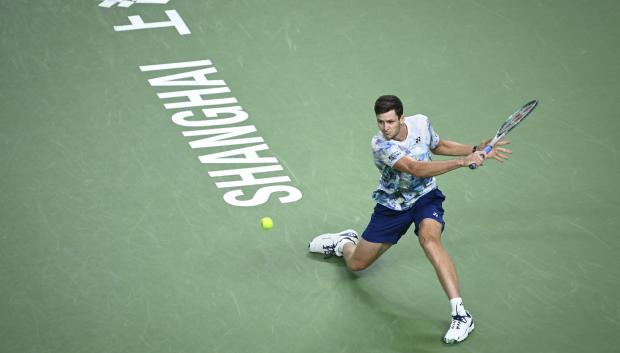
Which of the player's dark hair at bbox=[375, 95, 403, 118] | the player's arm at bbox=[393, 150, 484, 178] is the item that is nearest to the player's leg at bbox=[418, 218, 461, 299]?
the player's arm at bbox=[393, 150, 484, 178]

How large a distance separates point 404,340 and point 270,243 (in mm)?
1712

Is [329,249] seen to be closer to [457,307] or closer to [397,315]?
[397,315]

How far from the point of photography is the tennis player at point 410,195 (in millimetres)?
7750

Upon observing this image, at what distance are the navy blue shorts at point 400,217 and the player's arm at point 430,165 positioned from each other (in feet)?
1.23

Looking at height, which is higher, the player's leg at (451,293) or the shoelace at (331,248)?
the shoelace at (331,248)

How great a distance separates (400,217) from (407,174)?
381 millimetres

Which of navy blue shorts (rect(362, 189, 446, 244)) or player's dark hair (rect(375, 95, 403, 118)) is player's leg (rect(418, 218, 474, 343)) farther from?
player's dark hair (rect(375, 95, 403, 118))

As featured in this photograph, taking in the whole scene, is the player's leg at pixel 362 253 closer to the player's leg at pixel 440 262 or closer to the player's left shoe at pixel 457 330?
the player's leg at pixel 440 262

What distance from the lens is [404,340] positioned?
7.83 metres

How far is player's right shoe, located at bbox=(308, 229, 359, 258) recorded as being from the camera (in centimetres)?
877

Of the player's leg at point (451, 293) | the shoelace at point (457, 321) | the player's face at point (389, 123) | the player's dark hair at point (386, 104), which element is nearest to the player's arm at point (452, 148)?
the player's face at point (389, 123)

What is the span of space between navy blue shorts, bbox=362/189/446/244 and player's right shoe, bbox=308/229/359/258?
446mm

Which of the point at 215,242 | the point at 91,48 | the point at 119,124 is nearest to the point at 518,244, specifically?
the point at 215,242

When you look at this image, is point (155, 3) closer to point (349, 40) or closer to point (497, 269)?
point (349, 40)
